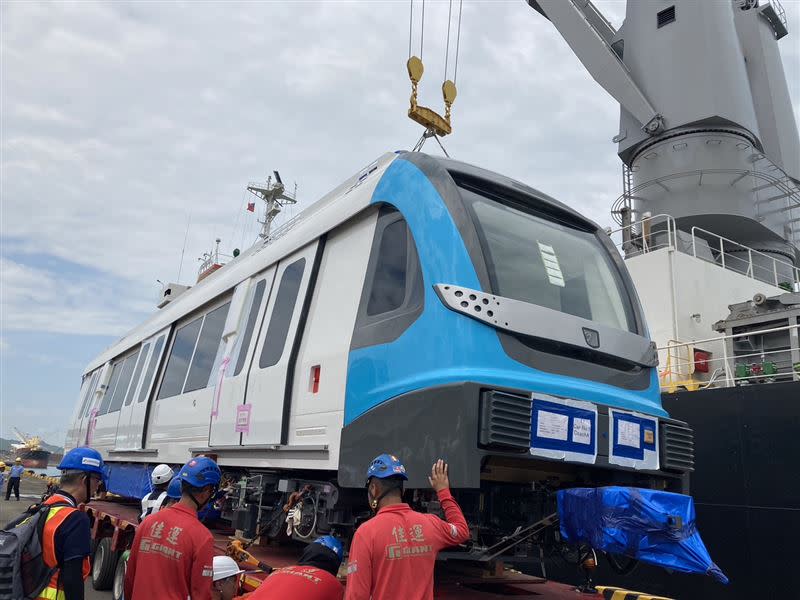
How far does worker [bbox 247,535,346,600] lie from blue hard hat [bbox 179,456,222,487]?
0.71 meters

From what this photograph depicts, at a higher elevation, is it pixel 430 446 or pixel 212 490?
pixel 430 446

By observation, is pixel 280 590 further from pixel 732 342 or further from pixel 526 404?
pixel 732 342

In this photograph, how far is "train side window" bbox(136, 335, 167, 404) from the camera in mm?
9156

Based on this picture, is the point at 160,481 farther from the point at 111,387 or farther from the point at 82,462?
the point at 111,387

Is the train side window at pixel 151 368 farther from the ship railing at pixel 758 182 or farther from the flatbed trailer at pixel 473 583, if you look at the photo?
the ship railing at pixel 758 182

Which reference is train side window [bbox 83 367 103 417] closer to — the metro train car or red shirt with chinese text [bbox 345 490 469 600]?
the metro train car

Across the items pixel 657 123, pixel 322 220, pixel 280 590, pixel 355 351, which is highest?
pixel 657 123

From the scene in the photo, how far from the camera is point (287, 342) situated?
5.21 meters

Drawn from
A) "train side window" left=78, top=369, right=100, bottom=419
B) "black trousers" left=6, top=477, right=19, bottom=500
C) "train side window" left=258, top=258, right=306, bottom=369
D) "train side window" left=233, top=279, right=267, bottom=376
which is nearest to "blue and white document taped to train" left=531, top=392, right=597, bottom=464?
"train side window" left=258, top=258, right=306, bottom=369

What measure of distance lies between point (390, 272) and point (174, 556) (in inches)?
83.4

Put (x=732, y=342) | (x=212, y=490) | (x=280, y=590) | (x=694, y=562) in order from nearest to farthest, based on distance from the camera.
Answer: (x=280, y=590) → (x=694, y=562) → (x=212, y=490) → (x=732, y=342)

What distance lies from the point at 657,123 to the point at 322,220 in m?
12.3

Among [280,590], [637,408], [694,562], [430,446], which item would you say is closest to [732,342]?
[637,408]

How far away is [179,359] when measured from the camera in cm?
822
